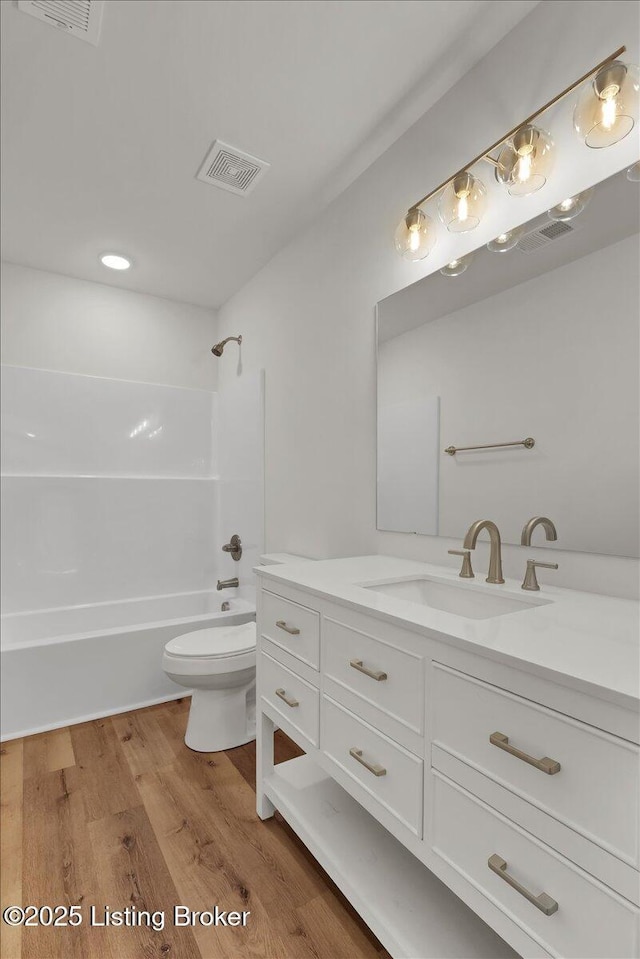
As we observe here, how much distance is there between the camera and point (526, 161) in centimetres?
128

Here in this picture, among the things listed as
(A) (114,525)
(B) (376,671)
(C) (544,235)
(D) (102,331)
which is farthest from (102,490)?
(C) (544,235)

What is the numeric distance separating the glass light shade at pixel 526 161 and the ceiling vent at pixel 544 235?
10 cm

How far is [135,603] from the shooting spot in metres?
3.13

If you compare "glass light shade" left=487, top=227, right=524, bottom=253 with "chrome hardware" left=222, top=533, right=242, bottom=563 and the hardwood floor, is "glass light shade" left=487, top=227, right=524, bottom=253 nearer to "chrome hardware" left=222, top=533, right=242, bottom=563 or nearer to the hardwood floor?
the hardwood floor

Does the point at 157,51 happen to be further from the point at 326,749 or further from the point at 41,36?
the point at 326,749

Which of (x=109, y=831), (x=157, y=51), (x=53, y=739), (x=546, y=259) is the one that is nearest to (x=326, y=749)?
(x=109, y=831)

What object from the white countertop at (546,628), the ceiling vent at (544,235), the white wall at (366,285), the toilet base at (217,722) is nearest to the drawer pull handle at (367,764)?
the white countertop at (546,628)

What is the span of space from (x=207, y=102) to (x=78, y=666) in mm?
2513

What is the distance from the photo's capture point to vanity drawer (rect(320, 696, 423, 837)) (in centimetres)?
99

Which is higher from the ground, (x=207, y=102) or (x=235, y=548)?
(x=207, y=102)

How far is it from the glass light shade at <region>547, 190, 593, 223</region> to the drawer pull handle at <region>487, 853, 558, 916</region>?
4.76ft

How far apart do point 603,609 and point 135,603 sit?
9.25 ft

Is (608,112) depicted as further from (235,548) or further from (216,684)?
(235,548)

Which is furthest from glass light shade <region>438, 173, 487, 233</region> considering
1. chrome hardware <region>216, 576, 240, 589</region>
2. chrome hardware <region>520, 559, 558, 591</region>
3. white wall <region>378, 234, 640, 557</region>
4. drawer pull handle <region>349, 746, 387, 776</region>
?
chrome hardware <region>216, 576, 240, 589</region>
